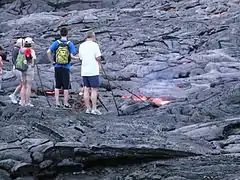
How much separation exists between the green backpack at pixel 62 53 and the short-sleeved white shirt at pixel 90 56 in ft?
Result: 1.51

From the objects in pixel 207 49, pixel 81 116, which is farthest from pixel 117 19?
pixel 81 116

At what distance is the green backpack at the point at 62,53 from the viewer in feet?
45.3

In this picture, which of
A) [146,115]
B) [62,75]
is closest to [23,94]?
[62,75]

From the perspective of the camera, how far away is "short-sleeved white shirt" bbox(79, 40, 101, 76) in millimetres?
13477

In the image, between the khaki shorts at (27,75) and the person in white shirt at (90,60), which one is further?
the khaki shorts at (27,75)

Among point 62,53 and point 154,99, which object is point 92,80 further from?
point 154,99

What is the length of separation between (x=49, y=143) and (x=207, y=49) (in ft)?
54.0

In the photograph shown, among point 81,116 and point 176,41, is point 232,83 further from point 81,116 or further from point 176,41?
point 176,41

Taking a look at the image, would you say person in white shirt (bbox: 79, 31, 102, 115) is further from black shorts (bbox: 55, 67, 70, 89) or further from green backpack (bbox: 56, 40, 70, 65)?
black shorts (bbox: 55, 67, 70, 89)

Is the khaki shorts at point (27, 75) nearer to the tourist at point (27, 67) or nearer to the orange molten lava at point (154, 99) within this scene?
the tourist at point (27, 67)

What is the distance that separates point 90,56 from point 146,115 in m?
2.46

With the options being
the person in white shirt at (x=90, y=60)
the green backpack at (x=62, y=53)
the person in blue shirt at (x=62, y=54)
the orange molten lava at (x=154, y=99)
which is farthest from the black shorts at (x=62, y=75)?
the orange molten lava at (x=154, y=99)

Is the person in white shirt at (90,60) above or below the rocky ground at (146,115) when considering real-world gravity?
above

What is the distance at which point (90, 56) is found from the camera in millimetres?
13477
